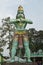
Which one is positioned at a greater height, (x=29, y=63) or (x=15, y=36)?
(x=15, y=36)

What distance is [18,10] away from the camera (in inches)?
535

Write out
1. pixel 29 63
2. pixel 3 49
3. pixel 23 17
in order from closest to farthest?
pixel 29 63 → pixel 23 17 → pixel 3 49

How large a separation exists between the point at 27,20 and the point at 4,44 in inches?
335

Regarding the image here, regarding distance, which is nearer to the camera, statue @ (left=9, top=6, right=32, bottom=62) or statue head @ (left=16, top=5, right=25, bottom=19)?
statue @ (left=9, top=6, right=32, bottom=62)

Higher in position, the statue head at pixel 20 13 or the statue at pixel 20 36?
the statue head at pixel 20 13

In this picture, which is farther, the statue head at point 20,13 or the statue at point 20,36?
the statue head at point 20,13

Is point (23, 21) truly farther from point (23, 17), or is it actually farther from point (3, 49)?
point (3, 49)

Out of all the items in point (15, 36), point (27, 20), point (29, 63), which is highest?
point (27, 20)

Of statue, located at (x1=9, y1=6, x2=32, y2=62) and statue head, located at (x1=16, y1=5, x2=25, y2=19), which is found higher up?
statue head, located at (x1=16, y1=5, x2=25, y2=19)

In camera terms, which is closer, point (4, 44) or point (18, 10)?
point (18, 10)

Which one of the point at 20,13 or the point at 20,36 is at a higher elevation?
the point at 20,13

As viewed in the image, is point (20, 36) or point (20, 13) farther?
point (20, 13)

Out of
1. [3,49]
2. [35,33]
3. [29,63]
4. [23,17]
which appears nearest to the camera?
[29,63]

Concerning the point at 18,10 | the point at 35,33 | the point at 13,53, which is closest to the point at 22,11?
the point at 18,10
